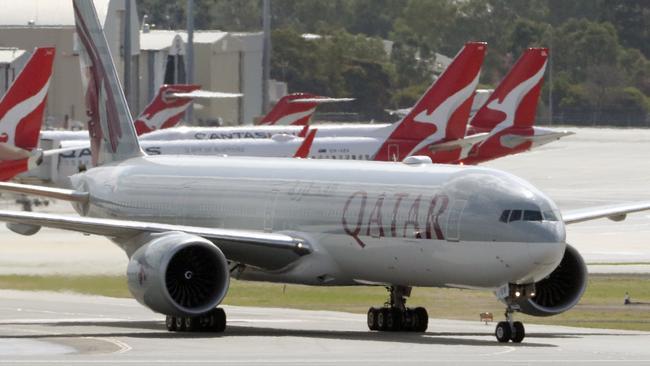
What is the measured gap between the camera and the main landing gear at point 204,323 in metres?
38.2

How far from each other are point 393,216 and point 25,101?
36.4m

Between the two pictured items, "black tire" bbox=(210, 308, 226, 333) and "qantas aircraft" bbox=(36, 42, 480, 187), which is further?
"qantas aircraft" bbox=(36, 42, 480, 187)

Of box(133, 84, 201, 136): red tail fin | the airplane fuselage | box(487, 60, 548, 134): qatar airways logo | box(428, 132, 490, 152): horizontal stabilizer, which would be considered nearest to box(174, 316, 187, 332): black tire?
the airplane fuselage

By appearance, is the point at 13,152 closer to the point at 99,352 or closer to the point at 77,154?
the point at 77,154

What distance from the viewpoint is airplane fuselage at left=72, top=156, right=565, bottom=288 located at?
1395 inches

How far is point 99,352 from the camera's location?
32719mm

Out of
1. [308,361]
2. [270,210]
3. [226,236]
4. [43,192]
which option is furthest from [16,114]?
[308,361]

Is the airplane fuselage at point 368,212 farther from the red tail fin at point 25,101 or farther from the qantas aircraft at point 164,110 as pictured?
the qantas aircraft at point 164,110

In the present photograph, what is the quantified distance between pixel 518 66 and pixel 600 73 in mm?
105460

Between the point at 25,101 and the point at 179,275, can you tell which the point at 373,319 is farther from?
the point at 25,101

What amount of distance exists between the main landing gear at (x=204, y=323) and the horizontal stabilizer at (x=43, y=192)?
6.91m

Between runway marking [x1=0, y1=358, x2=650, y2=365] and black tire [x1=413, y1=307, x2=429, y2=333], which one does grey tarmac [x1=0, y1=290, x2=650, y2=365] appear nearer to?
runway marking [x1=0, y1=358, x2=650, y2=365]

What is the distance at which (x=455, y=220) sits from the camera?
3603cm

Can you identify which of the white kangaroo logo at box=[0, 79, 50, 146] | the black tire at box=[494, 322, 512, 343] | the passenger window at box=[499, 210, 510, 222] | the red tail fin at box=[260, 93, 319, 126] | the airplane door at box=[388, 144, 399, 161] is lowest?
the red tail fin at box=[260, 93, 319, 126]
